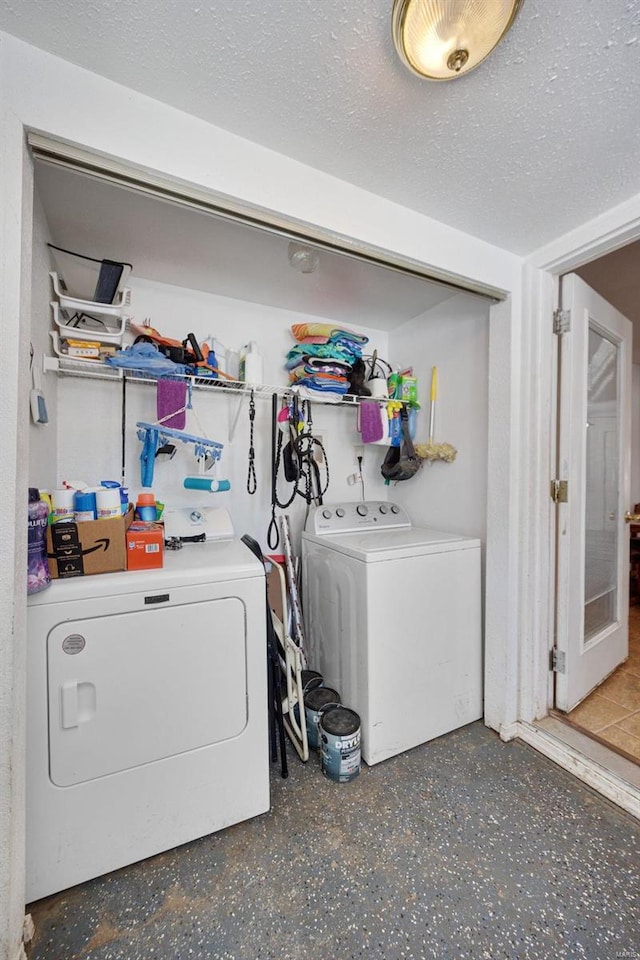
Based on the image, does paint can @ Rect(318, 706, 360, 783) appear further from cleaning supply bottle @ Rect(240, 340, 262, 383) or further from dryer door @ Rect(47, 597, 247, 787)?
cleaning supply bottle @ Rect(240, 340, 262, 383)

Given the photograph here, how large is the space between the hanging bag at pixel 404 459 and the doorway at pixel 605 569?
2.60 feet

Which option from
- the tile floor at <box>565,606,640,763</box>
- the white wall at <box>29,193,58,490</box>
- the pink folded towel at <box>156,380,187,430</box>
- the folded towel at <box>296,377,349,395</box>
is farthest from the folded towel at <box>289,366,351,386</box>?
the tile floor at <box>565,606,640,763</box>

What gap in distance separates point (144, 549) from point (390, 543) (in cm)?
109

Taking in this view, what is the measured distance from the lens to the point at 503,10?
837 mm

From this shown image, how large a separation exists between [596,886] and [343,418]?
2.30 meters

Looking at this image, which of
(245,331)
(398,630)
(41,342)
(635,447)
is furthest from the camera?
(635,447)

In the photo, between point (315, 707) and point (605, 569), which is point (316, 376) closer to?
point (315, 707)

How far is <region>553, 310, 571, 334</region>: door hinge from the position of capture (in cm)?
185

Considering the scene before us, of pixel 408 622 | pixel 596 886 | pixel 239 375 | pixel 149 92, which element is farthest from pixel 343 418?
pixel 596 886

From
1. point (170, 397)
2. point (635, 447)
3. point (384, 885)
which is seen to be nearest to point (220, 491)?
point (170, 397)

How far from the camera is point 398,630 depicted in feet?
5.62

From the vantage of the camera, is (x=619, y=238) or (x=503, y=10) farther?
(x=619, y=238)

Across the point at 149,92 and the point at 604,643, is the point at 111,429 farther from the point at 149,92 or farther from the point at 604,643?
the point at 604,643

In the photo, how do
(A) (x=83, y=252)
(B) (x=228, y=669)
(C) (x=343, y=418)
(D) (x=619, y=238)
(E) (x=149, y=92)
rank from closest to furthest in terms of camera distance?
(E) (x=149, y=92), (B) (x=228, y=669), (D) (x=619, y=238), (A) (x=83, y=252), (C) (x=343, y=418)
